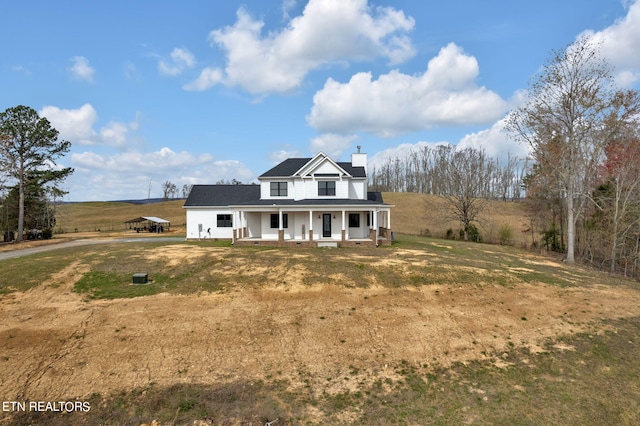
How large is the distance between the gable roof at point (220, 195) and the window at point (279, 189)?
2.15 m

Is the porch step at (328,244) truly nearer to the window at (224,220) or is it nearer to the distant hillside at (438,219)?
the window at (224,220)

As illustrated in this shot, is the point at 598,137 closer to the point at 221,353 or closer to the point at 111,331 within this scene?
the point at 221,353

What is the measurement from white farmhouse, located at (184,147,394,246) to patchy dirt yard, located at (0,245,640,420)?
1001cm

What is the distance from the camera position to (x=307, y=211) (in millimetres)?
28016

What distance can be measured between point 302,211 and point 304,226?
1.33 m

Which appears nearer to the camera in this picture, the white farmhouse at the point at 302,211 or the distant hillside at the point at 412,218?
the white farmhouse at the point at 302,211

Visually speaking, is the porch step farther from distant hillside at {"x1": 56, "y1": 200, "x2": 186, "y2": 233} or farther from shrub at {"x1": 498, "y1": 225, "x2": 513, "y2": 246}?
distant hillside at {"x1": 56, "y1": 200, "x2": 186, "y2": 233}

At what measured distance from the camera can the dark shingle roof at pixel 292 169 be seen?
30641mm

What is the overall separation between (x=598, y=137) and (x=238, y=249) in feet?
95.1

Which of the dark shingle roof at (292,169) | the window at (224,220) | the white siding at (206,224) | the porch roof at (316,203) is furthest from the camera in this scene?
the window at (224,220)

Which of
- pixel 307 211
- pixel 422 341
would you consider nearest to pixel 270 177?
pixel 307 211

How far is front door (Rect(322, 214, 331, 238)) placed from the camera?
2847cm

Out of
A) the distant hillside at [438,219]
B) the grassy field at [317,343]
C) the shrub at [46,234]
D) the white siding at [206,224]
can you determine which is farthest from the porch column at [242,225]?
the distant hillside at [438,219]

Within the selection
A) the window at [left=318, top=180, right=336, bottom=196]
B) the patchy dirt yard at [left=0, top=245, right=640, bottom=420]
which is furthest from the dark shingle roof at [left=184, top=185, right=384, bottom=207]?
the patchy dirt yard at [left=0, top=245, right=640, bottom=420]
